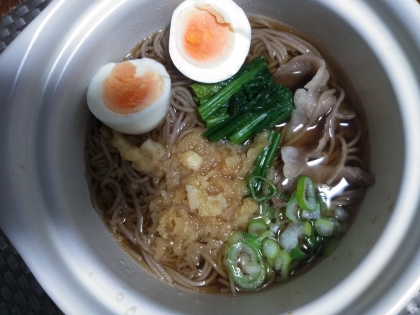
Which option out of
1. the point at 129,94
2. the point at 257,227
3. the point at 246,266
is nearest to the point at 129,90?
the point at 129,94

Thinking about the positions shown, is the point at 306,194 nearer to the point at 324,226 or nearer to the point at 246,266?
the point at 324,226

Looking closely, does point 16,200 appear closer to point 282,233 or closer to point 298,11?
point 282,233

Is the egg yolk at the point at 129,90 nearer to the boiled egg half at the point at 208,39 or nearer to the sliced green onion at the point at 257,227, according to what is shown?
the boiled egg half at the point at 208,39

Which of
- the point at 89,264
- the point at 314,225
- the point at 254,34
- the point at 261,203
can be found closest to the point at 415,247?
the point at 314,225

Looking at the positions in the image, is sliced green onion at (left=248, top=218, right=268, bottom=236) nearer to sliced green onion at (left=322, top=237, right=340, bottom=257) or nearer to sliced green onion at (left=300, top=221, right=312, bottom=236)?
sliced green onion at (left=300, top=221, right=312, bottom=236)

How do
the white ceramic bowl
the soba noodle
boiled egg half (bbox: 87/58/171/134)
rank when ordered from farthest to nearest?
the soba noodle, boiled egg half (bbox: 87/58/171/134), the white ceramic bowl

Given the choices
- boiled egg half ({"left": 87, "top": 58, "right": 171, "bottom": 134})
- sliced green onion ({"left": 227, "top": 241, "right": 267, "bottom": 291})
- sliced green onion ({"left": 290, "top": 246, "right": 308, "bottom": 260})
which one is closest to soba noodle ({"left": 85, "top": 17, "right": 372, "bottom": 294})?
sliced green onion ({"left": 227, "top": 241, "right": 267, "bottom": 291})
